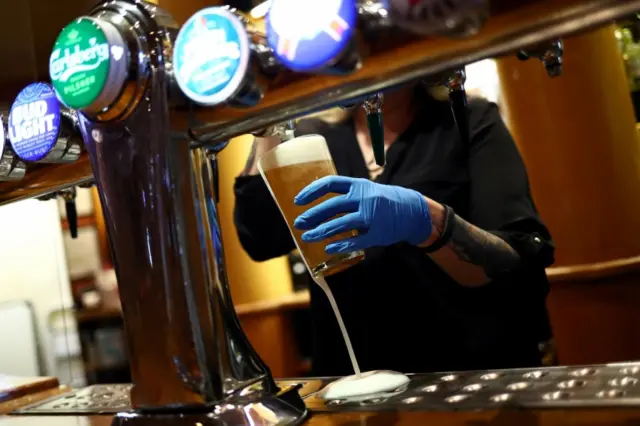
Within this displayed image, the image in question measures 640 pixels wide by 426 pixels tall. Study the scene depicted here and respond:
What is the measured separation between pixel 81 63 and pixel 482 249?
697 mm

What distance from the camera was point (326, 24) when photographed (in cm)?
57

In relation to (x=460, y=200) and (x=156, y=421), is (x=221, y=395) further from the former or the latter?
(x=460, y=200)

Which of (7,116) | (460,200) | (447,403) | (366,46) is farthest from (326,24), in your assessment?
(460,200)

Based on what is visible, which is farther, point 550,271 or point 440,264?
point 550,271

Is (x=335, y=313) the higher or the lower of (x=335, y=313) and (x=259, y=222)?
the lower

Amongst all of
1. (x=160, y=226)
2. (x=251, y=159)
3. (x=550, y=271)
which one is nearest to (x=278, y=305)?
(x=550, y=271)

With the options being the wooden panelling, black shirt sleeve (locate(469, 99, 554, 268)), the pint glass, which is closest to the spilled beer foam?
the pint glass

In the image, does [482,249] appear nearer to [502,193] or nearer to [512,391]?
[502,193]

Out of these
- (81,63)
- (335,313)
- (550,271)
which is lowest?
(550,271)

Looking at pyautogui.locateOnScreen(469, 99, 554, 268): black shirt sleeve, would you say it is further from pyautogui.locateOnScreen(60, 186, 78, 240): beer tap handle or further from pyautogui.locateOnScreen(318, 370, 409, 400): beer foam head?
pyautogui.locateOnScreen(60, 186, 78, 240): beer tap handle

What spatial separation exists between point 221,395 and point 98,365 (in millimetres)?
1869

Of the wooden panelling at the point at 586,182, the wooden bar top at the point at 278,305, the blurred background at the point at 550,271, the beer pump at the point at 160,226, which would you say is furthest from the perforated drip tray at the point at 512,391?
the wooden bar top at the point at 278,305

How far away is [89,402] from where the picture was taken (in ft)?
3.38

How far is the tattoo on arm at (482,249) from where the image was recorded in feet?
3.36
